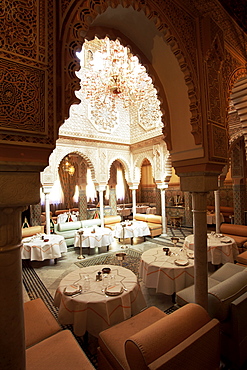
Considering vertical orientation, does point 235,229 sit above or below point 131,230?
above

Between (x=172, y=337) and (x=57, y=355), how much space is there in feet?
3.38

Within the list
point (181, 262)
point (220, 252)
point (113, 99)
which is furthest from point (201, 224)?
point (113, 99)

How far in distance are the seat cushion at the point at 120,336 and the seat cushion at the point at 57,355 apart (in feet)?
0.76

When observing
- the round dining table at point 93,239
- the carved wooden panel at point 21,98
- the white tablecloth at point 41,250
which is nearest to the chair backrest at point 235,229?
the round dining table at point 93,239

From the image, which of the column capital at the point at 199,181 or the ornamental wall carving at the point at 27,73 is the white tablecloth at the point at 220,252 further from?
the ornamental wall carving at the point at 27,73

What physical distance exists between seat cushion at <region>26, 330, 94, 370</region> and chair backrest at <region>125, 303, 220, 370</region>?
1.75ft

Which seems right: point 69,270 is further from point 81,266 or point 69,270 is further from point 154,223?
point 154,223

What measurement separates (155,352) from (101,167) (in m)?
7.23

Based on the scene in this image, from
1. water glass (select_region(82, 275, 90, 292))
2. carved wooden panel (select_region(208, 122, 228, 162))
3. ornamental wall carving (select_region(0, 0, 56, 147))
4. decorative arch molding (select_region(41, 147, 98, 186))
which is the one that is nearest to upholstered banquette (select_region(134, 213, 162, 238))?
decorative arch molding (select_region(41, 147, 98, 186))

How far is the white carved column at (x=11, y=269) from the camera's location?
3.57ft

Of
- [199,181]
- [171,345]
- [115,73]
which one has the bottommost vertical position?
Answer: [171,345]

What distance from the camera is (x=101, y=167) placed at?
8.31 m

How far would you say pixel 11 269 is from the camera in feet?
3.67

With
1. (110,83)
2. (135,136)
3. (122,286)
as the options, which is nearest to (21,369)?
(122,286)
